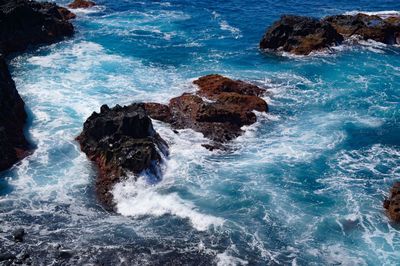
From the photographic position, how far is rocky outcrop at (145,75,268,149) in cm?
3120

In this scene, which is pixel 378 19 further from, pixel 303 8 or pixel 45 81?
pixel 45 81

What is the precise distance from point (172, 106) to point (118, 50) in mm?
16205

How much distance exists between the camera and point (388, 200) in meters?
24.4

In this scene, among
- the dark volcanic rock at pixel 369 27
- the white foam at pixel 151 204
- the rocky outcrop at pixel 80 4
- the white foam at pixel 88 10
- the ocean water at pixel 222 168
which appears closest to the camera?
the ocean water at pixel 222 168

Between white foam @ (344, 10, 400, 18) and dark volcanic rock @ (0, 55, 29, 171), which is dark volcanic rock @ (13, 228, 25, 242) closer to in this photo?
dark volcanic rock @ (0, 55, 29, 171)

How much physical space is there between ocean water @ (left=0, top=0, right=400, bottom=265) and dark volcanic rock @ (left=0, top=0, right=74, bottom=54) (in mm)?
1995

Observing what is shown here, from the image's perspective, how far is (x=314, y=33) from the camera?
4741 centimetres

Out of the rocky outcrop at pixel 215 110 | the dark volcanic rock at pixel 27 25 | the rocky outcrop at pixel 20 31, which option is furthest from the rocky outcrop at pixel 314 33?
the rocky outcrop at pixel 20 31

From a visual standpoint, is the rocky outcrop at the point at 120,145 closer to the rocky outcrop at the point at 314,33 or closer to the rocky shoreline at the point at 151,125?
the rocky shoreline at the point at 151,125

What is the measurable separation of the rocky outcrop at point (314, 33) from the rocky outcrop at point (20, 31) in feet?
77.4

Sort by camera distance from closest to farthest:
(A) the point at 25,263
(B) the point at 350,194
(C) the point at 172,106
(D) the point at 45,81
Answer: (A) the point at 25,263
(B) the point at 350,194
(C) the point at 172,106
(D) the point at 45,81

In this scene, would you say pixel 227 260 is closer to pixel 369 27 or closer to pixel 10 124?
pixel 10 124

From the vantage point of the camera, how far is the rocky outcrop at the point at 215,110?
31203 mm

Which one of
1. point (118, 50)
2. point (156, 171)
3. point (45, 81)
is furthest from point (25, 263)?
point (118, 50)
